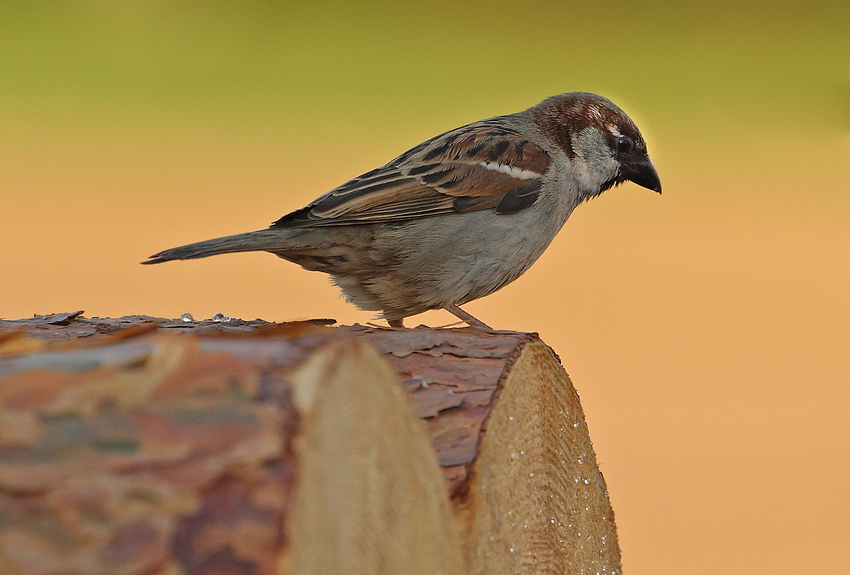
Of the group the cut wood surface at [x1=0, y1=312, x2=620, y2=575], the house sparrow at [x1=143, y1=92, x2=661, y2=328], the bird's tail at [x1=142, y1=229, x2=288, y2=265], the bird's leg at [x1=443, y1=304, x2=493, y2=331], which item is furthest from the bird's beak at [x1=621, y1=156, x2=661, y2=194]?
the cut wood surface at [x1=0, y1=312, x2=620, y2=575]

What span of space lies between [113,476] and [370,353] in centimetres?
34

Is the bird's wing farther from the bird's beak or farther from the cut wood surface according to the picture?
the cut wood surface

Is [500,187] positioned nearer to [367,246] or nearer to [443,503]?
[367,246]

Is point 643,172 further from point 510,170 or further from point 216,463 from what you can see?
point 216,463

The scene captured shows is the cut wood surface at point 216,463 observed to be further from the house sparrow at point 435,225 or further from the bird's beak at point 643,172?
the bird's beak at point 643,172

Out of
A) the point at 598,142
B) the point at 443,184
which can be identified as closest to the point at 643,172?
the point at 598,142

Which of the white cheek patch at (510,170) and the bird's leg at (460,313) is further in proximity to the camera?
the white cheek patch at (510,170)

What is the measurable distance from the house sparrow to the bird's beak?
263 millimetres

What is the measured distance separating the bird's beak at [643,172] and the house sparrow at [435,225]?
0.26 metres

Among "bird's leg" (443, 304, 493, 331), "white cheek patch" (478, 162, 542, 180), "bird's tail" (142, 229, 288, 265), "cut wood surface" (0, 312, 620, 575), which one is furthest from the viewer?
"white cheek patch" (478, 162, 542, 180)

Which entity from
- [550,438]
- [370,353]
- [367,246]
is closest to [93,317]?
[367,246]

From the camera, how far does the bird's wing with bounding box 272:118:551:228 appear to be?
2.74 m

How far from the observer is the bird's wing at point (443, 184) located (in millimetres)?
2738

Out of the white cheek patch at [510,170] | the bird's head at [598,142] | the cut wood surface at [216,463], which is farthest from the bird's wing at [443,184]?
the cut wood surface at [216,463]
